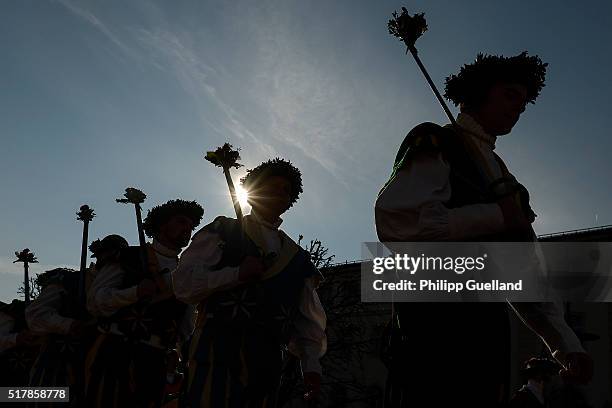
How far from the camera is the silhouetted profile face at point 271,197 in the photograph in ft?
17.2

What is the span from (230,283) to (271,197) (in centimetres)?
91

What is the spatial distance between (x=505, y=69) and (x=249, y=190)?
95.6 inches

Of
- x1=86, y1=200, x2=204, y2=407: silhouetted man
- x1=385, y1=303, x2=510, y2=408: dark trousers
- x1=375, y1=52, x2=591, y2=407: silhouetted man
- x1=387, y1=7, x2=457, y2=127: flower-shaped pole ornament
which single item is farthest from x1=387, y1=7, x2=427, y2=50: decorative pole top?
x1=86, y1=200, x2=204, y2=407: silhouetted man

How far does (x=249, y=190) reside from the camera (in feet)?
17.9

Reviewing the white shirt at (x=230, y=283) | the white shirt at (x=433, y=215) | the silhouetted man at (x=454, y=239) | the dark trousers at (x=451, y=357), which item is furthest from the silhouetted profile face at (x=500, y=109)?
the white shirt at (x=230, y=283)

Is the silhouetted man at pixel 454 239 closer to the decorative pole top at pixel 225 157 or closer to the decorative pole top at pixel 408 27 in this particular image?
the decorative pole top at pixel 408 27

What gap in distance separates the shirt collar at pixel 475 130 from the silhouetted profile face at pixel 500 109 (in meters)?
0.02

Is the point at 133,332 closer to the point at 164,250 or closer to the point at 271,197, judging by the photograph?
Result: the point at 164,250

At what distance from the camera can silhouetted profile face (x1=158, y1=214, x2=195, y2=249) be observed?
7.35m

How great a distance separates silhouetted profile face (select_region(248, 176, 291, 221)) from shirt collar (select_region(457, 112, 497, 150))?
2.01 m

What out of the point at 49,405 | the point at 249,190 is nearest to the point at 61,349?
the point at 49,405

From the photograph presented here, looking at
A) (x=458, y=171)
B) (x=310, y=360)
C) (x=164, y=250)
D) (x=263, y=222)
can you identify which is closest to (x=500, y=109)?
(x=458, y=171)

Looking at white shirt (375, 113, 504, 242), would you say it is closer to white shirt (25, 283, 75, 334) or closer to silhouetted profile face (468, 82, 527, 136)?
silhouetted profile face (468, 82, 527, 136)

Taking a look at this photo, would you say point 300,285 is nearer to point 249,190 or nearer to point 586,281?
point 249,190
